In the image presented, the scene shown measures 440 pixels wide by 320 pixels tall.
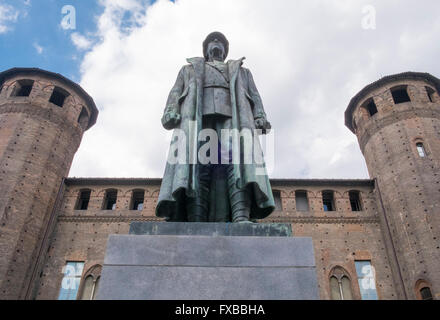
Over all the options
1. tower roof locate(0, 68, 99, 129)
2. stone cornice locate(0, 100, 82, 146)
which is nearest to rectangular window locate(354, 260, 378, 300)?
stone cornice locate(0, 100, 82, 146)

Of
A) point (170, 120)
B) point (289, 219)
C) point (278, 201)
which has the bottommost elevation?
point (170, 120)

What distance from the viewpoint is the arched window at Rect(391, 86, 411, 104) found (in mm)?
18778

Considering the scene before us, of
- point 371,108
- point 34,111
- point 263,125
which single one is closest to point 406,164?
point 371,108

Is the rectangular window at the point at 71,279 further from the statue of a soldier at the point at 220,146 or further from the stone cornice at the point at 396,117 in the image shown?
the stone cornice at the point at 396,117

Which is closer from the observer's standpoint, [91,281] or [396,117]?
[91,281]

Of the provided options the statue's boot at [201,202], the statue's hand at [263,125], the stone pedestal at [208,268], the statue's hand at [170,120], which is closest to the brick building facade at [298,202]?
the statue's hand at [263,125]

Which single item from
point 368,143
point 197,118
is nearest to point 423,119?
point 368,143

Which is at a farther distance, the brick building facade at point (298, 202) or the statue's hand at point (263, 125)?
the brick building facade at point (298, 202)

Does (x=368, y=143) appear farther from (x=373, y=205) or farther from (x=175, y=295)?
(x=175, y=295)

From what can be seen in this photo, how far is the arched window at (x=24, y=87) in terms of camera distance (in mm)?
18531

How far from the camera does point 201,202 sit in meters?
3.55

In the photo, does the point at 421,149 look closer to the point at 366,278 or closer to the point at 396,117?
the point at 396,117

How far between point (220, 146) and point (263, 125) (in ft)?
1.85
